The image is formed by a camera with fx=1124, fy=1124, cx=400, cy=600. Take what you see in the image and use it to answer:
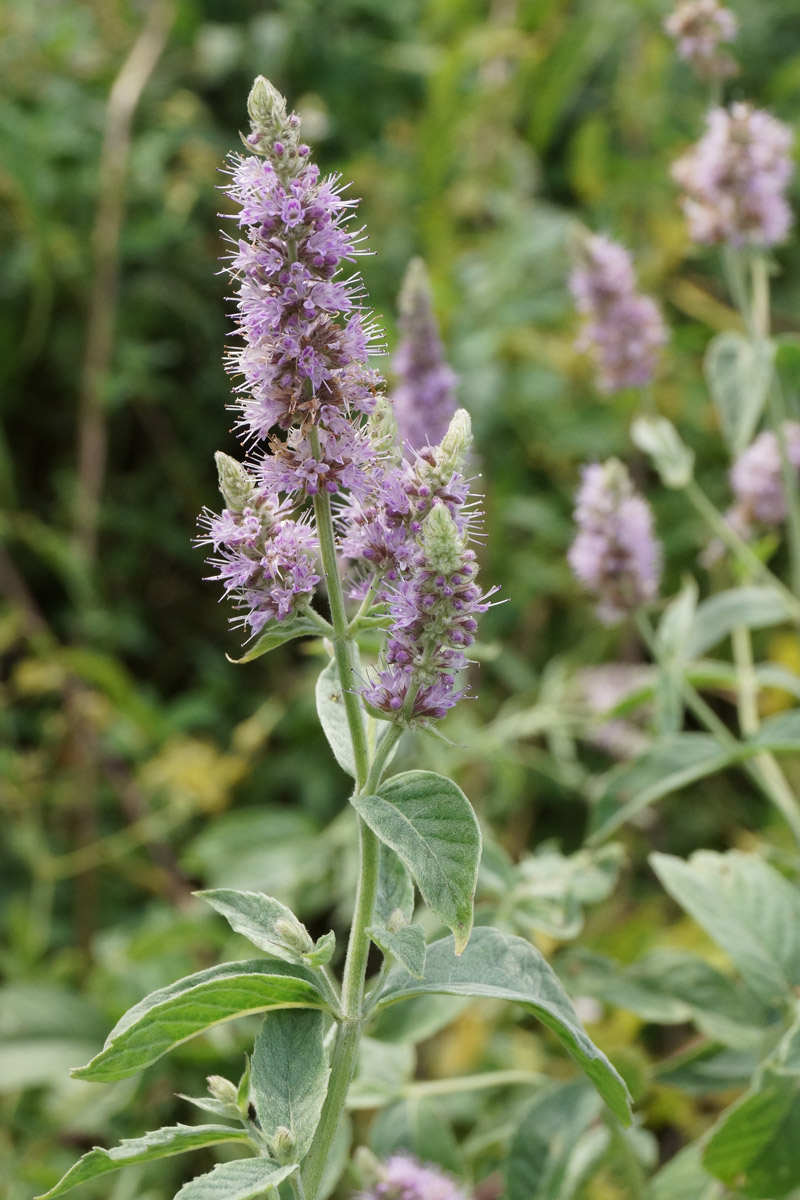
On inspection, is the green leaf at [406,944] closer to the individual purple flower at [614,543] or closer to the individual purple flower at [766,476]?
the individual purple flower at [614,543]

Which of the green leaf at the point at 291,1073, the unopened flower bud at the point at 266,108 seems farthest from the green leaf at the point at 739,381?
the green leaf at the point at 291,1073

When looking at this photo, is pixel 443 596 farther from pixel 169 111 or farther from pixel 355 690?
pixel 169 111

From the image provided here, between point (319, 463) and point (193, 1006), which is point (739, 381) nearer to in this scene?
point (319, 463)

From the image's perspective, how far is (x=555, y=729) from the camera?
1989mm

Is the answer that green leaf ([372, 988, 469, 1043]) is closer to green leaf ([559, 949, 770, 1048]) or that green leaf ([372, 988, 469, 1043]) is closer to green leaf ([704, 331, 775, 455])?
green leaf ([559, 949, 770, 1048])

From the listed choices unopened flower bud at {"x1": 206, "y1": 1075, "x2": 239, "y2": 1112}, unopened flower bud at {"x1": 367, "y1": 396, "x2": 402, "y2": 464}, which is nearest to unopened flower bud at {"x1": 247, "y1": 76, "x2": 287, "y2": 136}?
unopened flower bud at {"x1": 367, "y1": 396, "x2": 402, "y2": 464}

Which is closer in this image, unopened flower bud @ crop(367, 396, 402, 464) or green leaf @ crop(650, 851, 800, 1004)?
unopened flower bud @ crop(367, 396, 402, 464)

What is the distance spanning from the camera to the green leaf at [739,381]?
1586 millimetres

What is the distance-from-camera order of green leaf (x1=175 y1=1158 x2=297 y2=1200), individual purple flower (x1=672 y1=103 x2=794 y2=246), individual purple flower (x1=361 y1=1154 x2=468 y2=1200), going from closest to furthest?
green leaf (x1=175 y1=1158 x2=297 y2=1200), individual purple flower (x1=361 y1=1154 x2=468 y2=1200), individual purple flower (x1=672 y1=103 x2=794 y2=246)

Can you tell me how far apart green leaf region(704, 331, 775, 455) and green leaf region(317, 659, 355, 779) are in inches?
36.0

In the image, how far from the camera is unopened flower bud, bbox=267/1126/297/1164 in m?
0.77

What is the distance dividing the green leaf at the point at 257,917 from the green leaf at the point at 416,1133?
554mm

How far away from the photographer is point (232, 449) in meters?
2.84

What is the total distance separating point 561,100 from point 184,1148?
2.73 metres
